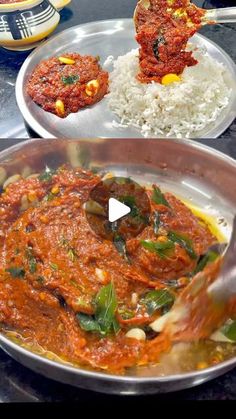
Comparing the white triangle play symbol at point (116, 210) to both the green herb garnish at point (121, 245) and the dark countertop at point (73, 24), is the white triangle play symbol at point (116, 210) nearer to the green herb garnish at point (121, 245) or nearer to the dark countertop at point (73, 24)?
the green herb garnish at point (121, 245)

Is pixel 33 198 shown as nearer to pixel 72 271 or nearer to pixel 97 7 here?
pixel 72 271

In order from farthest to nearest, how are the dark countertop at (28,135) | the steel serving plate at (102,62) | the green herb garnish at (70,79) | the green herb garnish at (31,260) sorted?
the green herb garnish at (70,79) < the steel serving plate at (102,62) < the green herb garnish at (31,260) < the dark countertop at (28,135)

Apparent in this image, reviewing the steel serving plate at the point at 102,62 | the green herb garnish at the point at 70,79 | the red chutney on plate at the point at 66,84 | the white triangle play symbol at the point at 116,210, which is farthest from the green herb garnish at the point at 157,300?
the green herb garnish at the point at 70,79

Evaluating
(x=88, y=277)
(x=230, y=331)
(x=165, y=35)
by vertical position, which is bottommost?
(x=230, y=331)

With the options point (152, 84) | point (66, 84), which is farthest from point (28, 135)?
point (152, 84)

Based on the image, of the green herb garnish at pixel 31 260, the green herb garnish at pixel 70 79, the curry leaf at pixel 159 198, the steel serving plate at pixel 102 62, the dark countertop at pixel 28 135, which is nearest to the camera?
the dark countertop at pixel 28 135

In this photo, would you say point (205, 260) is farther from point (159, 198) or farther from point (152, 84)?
point (152, 84)
